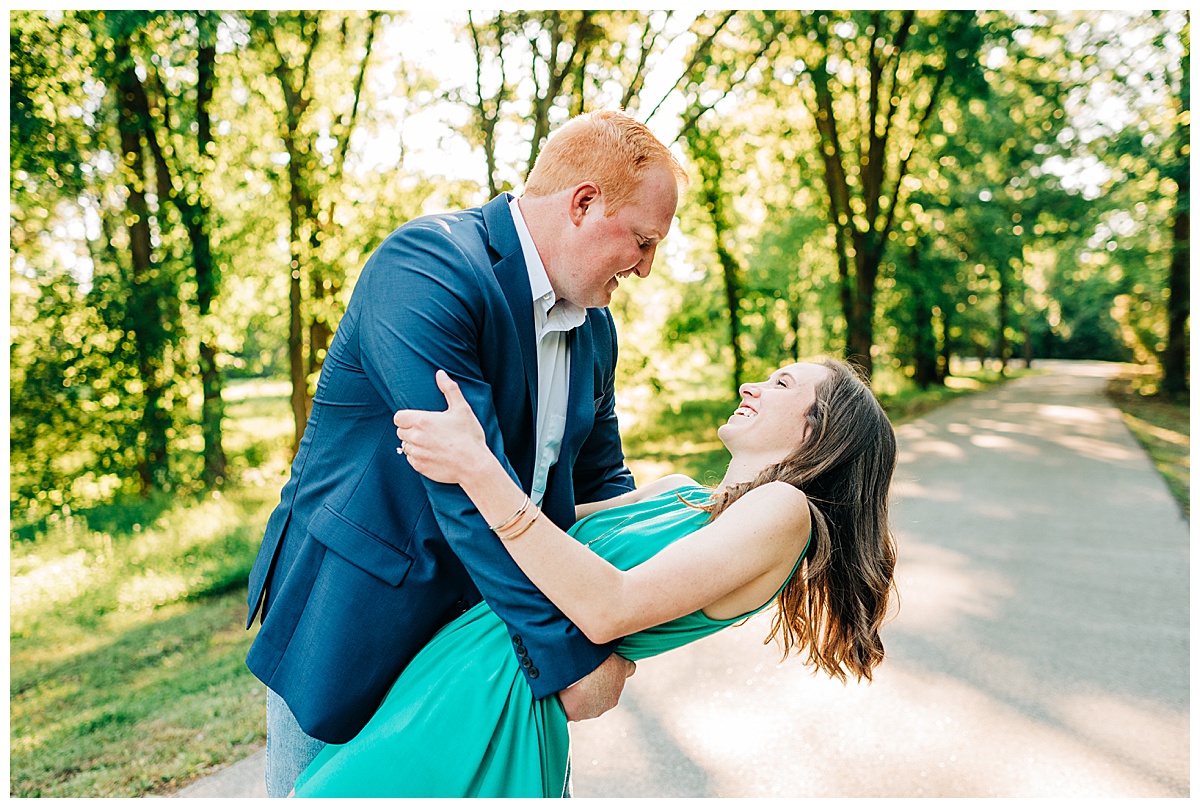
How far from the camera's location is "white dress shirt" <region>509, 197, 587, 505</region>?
6.08 feet

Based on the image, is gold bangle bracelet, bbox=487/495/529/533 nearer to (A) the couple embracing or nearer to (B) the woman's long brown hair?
(A) the couple embracing

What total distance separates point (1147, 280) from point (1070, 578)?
60.4 ft

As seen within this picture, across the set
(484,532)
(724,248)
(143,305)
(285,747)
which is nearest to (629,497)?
(484,532)

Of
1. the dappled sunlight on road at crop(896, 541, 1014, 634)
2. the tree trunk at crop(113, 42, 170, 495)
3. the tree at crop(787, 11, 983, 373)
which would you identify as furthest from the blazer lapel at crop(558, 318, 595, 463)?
the tree at crop(787, 11, 983, 373)

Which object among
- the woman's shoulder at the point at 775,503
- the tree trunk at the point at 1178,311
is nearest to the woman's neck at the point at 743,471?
the woman's shoulder at the point at 775,503

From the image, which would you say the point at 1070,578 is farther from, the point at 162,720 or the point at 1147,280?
the point at 1147,280

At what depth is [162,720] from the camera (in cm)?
418

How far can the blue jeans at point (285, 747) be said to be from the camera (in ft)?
6.11

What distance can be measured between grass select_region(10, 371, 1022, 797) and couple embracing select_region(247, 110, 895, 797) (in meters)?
1.09

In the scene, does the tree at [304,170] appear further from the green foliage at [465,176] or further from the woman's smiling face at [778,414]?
the woman's smiling face at [778,414]

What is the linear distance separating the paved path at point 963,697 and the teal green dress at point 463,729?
6.76 ft

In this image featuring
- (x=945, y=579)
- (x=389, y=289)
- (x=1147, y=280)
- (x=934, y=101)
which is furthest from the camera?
(x=1147, y=280)

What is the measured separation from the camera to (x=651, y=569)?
1640 mm
